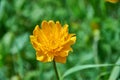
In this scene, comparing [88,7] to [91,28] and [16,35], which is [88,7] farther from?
[16,35]

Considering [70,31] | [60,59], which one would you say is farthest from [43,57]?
[70,31]

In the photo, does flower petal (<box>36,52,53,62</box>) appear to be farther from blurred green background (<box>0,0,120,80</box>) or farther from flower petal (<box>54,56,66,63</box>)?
blurred green background (<box>0,0,120,80</box>)

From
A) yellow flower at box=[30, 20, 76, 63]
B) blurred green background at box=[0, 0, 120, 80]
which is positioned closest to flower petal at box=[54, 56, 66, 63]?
yellow flower at box=[30, 20, 76, 63]

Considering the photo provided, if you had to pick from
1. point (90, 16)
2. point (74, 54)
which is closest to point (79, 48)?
point (74, 54)

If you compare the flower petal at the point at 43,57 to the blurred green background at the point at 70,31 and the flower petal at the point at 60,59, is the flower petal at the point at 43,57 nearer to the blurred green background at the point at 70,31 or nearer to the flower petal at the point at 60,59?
the flower petal at the point at 60,59

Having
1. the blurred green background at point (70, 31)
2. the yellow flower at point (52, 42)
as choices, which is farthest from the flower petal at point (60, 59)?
the blurred green background at point (70, 31)
